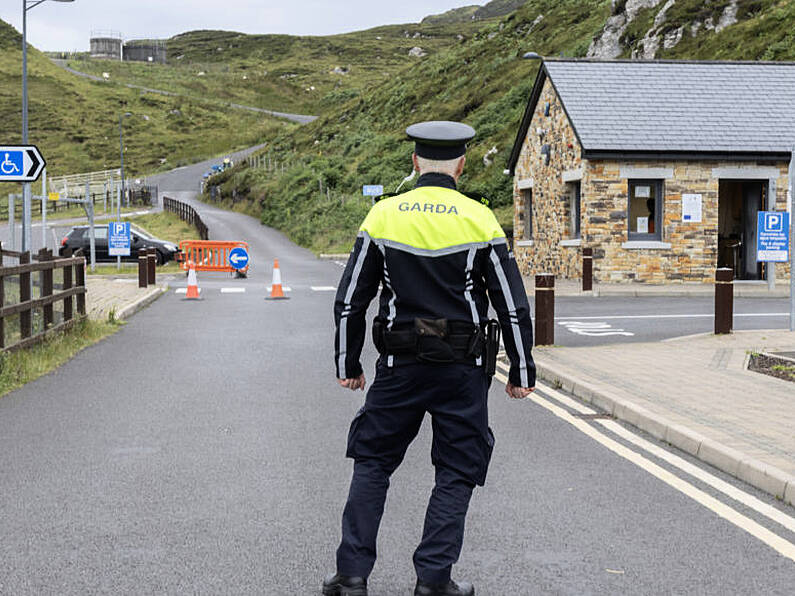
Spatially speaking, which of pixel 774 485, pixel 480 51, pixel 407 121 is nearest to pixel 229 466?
pixel 774 485

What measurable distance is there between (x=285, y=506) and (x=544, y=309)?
25.1 feet

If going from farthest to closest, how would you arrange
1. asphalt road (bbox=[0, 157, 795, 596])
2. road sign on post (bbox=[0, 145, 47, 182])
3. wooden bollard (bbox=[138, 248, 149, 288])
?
wooden bollard (bbox=[138, 248, 149, 288])
road sign on post (bbox=[0, 145, 47, 182])
asphalt road (bbox=[0, 157, 795, 596])

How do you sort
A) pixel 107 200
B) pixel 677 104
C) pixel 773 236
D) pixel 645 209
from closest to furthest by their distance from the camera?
pixel 773 236
pixel 645 209
pixel 677 104
pixel 107 200

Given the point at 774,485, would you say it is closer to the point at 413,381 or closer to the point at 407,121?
the point at 413,381

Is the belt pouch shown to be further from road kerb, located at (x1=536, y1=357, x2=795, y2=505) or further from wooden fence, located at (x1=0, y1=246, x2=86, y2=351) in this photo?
wooden fence, located at (x1=0, y1=246, x2=86, y2=351)

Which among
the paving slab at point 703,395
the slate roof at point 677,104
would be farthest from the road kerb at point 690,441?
the slate roof at point 677,104

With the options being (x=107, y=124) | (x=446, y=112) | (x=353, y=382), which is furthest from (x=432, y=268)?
(x=107, y=124)

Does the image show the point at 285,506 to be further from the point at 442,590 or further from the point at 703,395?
the point at 703,395

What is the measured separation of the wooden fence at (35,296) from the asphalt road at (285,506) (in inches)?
57.6

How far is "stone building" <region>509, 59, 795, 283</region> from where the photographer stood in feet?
85.4

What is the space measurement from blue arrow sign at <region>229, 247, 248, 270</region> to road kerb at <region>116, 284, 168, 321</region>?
5.41 metres

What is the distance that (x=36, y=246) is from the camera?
146 ft

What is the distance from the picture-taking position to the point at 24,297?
1212 centimetres

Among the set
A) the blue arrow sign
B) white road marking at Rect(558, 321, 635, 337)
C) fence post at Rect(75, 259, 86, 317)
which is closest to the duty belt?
white road marking at Rect(558, 321, 635, 337)
